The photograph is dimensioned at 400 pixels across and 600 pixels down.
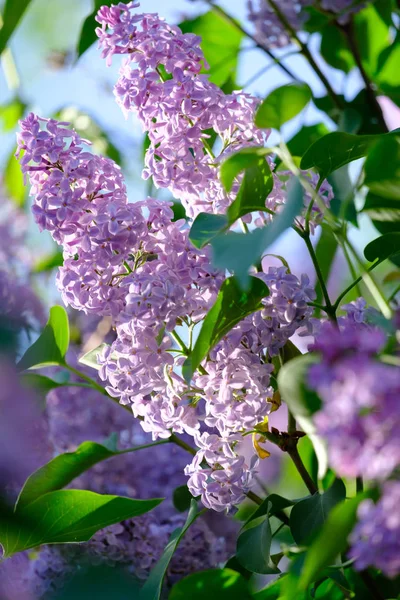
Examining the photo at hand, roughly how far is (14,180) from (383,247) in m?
0.71

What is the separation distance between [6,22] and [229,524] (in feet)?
1.77

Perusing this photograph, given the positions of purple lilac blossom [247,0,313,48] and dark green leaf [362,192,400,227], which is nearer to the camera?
dark green leaf [362,192,400,227]

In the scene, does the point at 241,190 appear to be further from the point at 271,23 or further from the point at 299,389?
the point at 271,23

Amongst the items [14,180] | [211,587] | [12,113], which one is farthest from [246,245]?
[12,113]

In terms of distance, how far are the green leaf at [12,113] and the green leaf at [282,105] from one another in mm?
760

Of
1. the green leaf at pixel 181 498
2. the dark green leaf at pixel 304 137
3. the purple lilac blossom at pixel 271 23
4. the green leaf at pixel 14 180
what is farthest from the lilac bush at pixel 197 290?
the green leaf at pixel 14 180

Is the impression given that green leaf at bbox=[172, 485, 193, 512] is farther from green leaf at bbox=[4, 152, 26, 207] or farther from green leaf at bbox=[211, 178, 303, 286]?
green leaf at bbox=[4, 152, 26, 207]

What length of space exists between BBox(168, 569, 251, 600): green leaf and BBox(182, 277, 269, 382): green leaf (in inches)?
3.8

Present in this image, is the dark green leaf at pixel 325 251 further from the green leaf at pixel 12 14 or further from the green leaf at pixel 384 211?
the green leaf at pixel 12 14

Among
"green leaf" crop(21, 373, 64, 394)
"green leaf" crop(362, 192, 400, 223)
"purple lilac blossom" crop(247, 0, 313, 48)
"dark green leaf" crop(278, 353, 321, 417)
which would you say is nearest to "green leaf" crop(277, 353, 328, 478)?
"dark green leaf" crop(278, 353, 321, 417)

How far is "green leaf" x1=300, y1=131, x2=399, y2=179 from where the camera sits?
1.40 feet

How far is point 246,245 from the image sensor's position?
1.01 feet

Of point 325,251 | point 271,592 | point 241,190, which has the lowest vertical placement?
point 271,592

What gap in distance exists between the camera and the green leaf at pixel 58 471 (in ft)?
1.85
